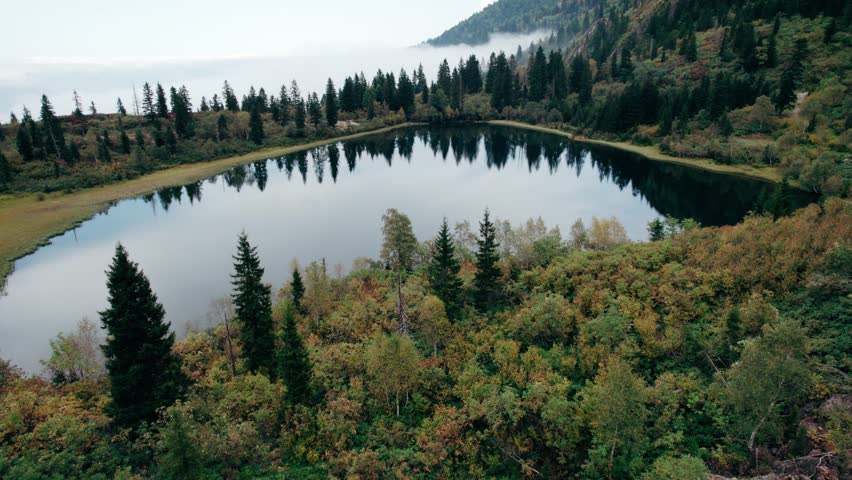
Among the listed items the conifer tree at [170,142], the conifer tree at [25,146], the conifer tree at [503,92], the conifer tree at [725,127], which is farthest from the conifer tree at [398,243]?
the conifer tree at [503,92]

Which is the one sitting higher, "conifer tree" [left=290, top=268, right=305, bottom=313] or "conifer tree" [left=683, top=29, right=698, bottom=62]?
"conifer tree" [left=683, top=29, right=698, bottom=62]

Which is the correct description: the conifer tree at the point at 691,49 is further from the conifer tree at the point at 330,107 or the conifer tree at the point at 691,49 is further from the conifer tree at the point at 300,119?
the conifer tree at the point at 300,119

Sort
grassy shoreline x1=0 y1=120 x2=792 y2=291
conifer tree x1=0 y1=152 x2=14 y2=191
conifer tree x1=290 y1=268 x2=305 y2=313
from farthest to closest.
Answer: conifer tree x1=0 y1=152 x2=14 y2=191
grassy shoreline x1=0 y1=120 x2=792 y2=291
conifer tree x1=290 y1=268 x2=305 y2=313

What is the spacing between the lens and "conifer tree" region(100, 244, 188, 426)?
26.5 metres

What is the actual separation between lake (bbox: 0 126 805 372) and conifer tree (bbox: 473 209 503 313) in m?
23.0

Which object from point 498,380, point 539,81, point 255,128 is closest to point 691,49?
point 539,81

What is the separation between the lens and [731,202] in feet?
251

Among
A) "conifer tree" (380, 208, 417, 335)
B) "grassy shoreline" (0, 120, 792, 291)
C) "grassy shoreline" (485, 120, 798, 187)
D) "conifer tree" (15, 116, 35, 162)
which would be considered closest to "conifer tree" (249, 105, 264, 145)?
"grassy shoreline" (0, 120, 792, 291)

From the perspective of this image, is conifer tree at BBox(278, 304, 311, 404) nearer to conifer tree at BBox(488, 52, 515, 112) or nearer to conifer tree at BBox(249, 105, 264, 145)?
conifer tree at BBox(249, 105, 264, 145)

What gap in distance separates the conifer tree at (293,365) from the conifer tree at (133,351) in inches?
296

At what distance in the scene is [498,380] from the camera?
29.0 m

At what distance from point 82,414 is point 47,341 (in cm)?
2392

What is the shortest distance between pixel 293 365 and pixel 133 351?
10097mm

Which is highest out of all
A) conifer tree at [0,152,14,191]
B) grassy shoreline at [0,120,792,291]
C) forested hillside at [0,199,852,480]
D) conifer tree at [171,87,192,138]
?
conifer tree at [171,87,192,138]
